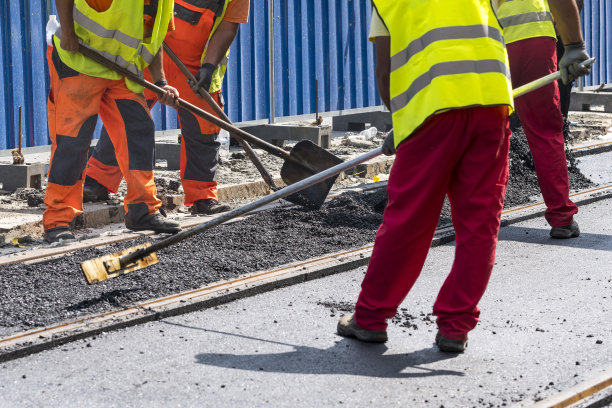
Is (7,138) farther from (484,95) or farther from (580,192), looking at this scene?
(484,95)

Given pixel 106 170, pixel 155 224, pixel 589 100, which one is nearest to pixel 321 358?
pixel 155 224

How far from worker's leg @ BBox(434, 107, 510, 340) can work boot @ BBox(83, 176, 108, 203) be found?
3739 mm

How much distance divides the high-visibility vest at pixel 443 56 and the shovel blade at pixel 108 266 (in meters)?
1.75

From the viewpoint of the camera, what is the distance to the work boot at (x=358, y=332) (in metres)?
4.50

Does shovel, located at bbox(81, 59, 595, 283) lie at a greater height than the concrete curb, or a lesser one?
greater

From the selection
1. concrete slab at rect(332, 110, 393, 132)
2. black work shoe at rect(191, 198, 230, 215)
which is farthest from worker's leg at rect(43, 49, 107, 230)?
concrete slab at rect(332, 110, 393, 132)

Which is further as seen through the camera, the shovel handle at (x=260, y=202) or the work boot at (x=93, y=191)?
the work boot at (x=93, y=191)

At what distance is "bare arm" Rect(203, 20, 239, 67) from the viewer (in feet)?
23.7

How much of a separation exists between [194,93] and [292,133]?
349 cm

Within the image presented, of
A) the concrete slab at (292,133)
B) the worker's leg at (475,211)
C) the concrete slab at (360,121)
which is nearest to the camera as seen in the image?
the worker's leg at (475,211)

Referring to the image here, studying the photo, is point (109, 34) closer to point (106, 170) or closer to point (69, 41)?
point (69, 41)

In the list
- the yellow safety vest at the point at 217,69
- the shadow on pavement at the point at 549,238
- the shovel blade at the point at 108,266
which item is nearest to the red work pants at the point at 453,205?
the shovel blade at the point at 108,266

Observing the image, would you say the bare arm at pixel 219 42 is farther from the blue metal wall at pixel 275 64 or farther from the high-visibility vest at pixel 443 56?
the high-visibility vest at pixel 443 56

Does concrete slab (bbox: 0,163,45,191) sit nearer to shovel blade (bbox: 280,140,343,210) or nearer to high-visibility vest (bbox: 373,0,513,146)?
shovel blade (bbox: 280,140,343,210)
